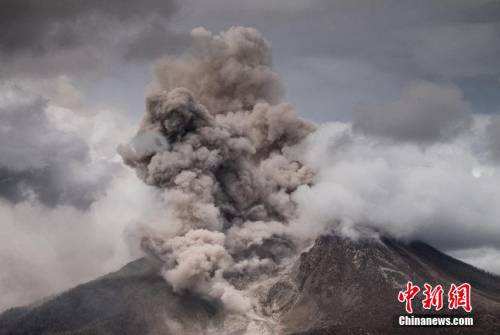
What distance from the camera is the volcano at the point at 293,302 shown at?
105 meters

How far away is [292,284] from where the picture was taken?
119188 mm

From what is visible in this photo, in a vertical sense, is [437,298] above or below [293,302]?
below

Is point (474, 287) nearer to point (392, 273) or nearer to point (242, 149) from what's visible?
point (392, 273)

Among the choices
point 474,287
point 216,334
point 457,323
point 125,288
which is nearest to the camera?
point 457,323

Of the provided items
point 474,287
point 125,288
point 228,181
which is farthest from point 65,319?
point 474,287

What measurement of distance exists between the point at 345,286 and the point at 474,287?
1072 inches

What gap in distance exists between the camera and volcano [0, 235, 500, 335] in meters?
105

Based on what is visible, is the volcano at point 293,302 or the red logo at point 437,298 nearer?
the red logo at point 437,298

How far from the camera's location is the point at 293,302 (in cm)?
11619

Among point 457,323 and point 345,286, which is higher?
point 345,286

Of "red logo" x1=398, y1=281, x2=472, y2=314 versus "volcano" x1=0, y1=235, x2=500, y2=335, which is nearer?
"red logo" x1=398, y1=281, x2=472, y2=314

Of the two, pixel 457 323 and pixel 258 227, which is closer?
pixel 457 323

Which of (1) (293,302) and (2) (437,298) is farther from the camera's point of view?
(1) (293,302)

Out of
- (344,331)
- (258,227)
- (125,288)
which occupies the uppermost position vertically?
(258,227)
